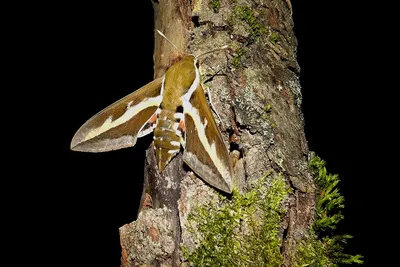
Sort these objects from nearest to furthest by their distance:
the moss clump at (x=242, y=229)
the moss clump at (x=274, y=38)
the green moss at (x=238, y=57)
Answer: the moss clump at (x=242, y=229) → the green moss at (x=238, y=57) → the moss clump at (x=274, y=38)

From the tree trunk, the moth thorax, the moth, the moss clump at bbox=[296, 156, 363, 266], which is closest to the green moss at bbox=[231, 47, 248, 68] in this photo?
the tree trunk

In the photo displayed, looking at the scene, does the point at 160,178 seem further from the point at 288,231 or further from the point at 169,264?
the point at 288,231

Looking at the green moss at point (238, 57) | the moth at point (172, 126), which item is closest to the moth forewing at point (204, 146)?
the moth at point (172, 126)

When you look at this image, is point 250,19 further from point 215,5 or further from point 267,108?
point 267,108

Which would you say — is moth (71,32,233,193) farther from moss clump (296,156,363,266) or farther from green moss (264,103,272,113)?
moss clump (296,156,363,266)

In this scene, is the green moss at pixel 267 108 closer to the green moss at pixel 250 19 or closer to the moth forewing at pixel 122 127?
the green moss at pixel 250 19

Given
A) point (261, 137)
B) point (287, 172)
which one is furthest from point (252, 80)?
point (287, 172)
